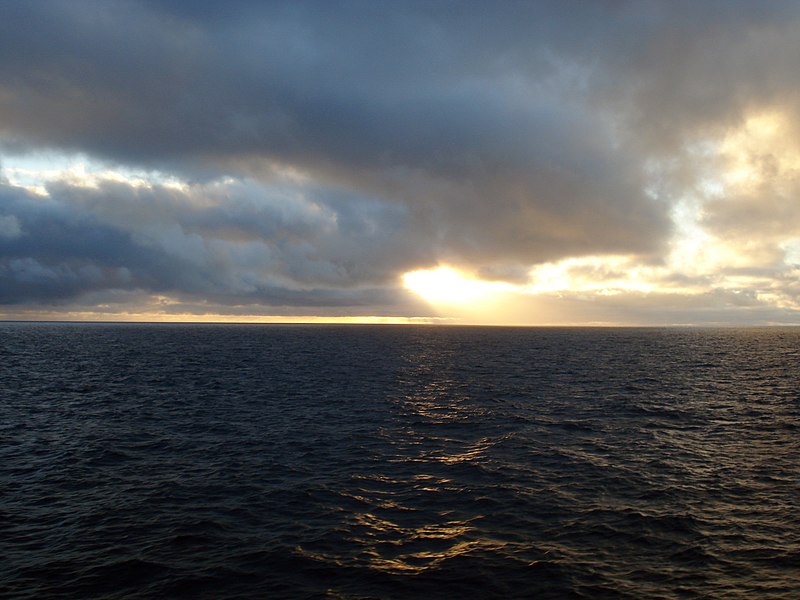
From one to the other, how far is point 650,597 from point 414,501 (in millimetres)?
12123

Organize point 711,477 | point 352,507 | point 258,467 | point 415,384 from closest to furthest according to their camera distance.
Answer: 1. point 352,507
2. point 711,477
3. point 258,467
4. point 415,384

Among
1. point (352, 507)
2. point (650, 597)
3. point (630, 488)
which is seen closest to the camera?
point (650, 597)

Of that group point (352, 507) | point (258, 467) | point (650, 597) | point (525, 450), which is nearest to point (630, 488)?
point (525, 450)

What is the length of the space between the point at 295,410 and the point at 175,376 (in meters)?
38.9

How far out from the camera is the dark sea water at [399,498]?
1862 centimetres

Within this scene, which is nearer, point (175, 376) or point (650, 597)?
point (650, 597)

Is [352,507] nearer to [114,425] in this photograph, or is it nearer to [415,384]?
[114,425]

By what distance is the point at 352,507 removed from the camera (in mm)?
25328

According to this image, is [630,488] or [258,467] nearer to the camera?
[630,488]

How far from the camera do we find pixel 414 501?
2620 centimetres

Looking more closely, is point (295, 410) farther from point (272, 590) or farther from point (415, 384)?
point (272, 590)

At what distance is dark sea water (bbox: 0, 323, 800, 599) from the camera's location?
18.6 meters

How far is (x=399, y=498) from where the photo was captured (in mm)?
26641

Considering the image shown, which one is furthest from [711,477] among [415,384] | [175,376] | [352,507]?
[175,376]
